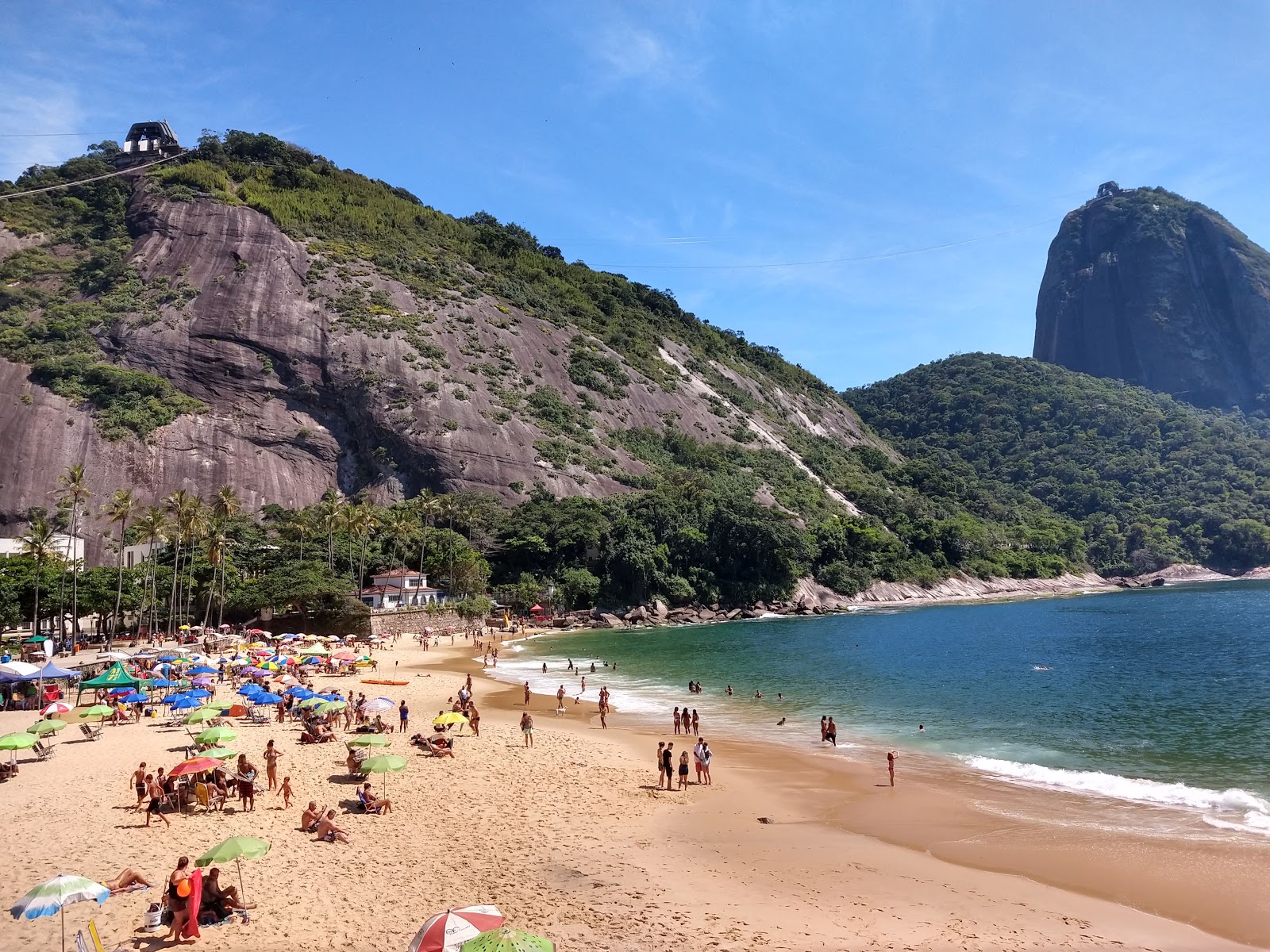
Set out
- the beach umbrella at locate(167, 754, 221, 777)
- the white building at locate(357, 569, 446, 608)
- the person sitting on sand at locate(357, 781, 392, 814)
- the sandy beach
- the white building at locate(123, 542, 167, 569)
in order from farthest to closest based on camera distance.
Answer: the white building at locate(357, 569, 446, 608) → the white building at locate(123, 542, 167, 569) → the person sitting on sand at locate(357, 781, 392, 814) → the beach umbrella at locate(167, 754, 221, 777) → the sandy beach

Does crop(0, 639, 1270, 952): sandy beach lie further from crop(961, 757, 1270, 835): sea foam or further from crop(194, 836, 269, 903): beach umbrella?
crop(961, 757, 1270, 835): sea foam

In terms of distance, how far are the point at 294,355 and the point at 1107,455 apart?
145720mm

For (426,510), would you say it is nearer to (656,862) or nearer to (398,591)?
(398,591)

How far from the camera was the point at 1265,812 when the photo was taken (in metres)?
16.2

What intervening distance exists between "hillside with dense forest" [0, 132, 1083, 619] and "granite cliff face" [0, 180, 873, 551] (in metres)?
0.33

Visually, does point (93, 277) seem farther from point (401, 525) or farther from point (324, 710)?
point (324, 710)

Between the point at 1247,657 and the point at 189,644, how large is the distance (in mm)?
57365

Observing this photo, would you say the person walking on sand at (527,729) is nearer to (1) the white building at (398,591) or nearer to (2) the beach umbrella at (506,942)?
(2) the beach umbrella at (506,942)

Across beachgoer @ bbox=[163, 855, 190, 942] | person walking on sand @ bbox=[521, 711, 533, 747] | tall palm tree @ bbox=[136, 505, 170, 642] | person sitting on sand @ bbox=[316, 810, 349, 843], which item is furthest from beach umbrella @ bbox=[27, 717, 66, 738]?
tall palm tree @ bbox=[136, 505, 170, 642]

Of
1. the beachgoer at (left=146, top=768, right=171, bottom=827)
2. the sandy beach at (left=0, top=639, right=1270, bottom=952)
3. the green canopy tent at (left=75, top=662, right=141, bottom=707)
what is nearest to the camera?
the sandy beach at (left=0, top=639, right=1270, bottom=952)

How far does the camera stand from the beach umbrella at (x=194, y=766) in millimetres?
16344

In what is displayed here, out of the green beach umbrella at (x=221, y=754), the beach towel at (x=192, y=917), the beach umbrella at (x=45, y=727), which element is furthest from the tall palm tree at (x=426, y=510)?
the beach towel at (x=192, y=917)

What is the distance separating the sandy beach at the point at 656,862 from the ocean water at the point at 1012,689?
352 cm

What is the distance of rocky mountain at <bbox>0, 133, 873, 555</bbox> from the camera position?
80375mm
